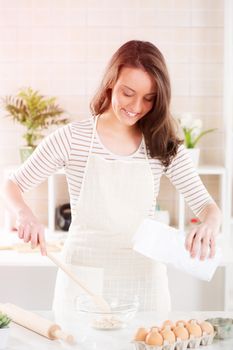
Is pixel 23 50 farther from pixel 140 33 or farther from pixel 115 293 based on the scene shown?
pixel 115 293

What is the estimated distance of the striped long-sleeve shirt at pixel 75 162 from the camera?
7.54ft

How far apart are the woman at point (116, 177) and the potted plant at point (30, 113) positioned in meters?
1.50

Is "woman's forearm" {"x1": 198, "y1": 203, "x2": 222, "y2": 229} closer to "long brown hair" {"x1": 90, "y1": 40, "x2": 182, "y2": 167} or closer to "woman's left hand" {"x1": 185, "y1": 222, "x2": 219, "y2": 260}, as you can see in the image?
"woman's left hand" {"x1": 185, "y1": 222, "x2": 219, "y2": 260}

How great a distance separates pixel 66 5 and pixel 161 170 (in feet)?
5.90

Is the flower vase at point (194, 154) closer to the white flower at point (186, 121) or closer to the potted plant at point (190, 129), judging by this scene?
the potted plant at point (190, 129)

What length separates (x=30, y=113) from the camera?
3873 mm

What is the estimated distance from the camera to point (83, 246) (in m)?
2.35

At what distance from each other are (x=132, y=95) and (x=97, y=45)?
5.97 feet

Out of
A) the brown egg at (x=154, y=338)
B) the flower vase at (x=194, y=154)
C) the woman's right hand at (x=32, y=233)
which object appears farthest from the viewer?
the flower vase at (x=194, y=154)

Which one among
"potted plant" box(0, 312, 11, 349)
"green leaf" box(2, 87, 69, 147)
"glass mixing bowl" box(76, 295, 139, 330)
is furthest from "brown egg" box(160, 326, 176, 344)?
"green leaf" box(2, 87, 69, 147)

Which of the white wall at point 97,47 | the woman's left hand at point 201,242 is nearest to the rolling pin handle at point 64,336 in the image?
the woman's left hand at point 201,242

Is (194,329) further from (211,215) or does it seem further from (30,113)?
(30,113)

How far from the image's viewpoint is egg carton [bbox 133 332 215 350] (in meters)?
1.68

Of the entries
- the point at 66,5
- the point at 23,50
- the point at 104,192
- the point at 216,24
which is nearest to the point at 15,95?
the point at 23,50
